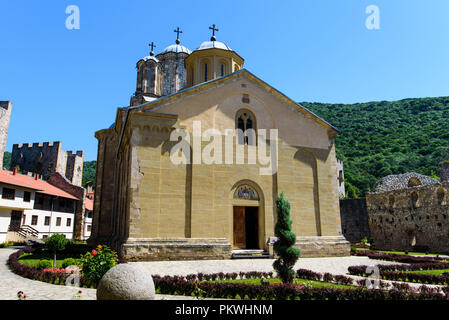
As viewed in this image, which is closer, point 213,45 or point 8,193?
point 213,45

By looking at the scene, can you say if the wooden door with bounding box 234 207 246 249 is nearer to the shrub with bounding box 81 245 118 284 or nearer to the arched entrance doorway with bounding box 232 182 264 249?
the arched entrance doorway with bounding box 232 182 264 249

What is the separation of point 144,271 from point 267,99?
46.7ft

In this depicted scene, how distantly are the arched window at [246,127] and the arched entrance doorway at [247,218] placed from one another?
2.44 metres

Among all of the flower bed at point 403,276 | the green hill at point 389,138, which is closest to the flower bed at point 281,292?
the flower bed at point 403,276

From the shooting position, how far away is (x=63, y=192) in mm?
35625

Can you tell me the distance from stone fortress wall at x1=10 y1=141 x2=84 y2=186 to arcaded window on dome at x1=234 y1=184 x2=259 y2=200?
41997 mm

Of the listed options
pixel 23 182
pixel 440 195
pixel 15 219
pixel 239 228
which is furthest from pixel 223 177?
pixel 23 182

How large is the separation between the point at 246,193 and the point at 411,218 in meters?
15.7

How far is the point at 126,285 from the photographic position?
5066 millimetres

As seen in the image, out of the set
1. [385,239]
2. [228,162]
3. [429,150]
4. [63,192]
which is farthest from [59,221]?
[429,150]

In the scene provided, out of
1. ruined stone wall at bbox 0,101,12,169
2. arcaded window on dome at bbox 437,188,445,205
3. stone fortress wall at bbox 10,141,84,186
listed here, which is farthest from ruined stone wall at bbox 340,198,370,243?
ruined stone wall at bbox 0,101,12,169

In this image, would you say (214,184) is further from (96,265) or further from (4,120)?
(4,120)

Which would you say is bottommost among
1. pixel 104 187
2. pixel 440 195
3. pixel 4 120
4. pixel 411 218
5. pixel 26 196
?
pixel 411 218

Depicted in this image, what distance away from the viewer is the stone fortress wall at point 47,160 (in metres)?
49.2
